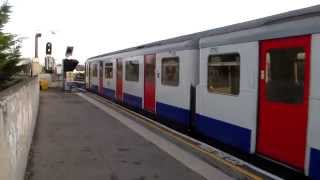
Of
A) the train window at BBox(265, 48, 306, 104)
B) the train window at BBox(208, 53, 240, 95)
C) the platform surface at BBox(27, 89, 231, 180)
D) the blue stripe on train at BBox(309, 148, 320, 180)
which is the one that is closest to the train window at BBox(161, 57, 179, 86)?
the platform surface at BBox(27, 89, 231, 180)

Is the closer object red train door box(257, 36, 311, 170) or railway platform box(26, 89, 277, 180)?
red train door box(257, 36, 311, 170)

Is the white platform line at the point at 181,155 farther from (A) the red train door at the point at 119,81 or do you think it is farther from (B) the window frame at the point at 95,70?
(B) the window frame at the point at 95,70

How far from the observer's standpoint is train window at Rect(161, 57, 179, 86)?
595 inches

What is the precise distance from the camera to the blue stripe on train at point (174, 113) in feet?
46.4

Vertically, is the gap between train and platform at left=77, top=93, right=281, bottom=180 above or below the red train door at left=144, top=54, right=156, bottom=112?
below

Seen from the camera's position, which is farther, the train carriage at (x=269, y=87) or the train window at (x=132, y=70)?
the train window at (x=132, y=70)

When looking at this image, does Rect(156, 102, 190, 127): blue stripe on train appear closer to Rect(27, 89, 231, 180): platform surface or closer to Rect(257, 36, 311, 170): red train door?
Rect(27, 89, 231, 180): platform surface

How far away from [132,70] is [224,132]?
11.7 metres

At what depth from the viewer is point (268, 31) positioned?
8.98 m

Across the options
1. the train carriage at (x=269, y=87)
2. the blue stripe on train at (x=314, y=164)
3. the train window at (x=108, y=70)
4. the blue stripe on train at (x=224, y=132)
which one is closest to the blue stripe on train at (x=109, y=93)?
the train window at (x=108, y=70)

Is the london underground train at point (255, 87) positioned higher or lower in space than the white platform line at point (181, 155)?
higher

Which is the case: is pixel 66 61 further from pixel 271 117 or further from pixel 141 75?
pixel 271 117

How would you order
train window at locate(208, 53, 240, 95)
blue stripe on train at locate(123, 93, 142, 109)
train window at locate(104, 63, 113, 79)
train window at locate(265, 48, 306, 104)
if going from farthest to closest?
train window at locate(104, 63, 113, 79)
blue stripe on train at locate(123, 93, 142, 109)
train window at locate(208, 53, 240, 95)
train window at locate(265, 48, 306, 104)

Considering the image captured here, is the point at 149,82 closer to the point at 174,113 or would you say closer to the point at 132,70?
the point at 132,70
